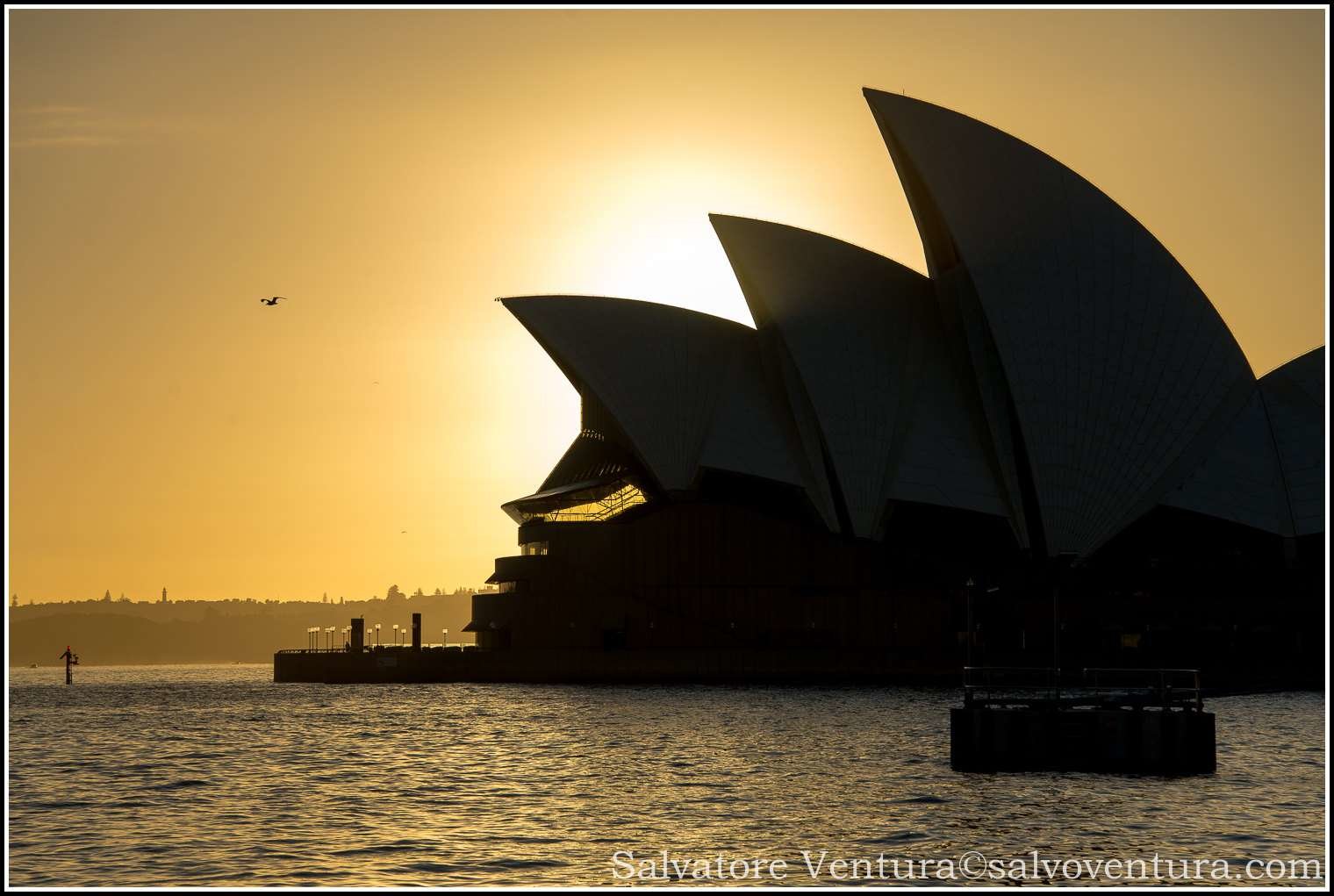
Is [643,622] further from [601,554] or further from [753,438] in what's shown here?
[753,438]

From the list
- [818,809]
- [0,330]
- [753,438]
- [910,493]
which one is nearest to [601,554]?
[753,438]

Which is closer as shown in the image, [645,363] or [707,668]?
[645,363]

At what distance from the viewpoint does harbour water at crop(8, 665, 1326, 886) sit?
2564 cm

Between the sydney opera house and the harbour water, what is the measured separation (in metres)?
21.1

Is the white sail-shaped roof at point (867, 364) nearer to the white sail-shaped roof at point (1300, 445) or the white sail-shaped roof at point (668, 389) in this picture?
the white sail-shaped roof at point (668, 389)

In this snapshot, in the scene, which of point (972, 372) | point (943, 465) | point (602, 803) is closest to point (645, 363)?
point (943, 465)

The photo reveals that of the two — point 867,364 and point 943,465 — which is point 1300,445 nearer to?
point 943,465

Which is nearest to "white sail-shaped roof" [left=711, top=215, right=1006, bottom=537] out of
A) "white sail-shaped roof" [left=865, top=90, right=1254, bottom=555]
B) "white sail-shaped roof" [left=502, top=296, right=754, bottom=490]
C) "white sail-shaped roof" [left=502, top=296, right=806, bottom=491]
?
"white sail-shaped roof" [left=865, top=90, right=1254, bottom=555]

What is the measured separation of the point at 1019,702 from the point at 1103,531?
131 ft

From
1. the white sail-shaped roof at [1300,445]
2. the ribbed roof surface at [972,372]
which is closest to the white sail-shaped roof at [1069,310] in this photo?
the ribbed roof surface at [972,372]

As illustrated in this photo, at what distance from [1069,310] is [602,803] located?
45338 millimetres

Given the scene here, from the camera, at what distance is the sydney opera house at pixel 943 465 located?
71438 millimetres

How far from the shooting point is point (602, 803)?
32.2m

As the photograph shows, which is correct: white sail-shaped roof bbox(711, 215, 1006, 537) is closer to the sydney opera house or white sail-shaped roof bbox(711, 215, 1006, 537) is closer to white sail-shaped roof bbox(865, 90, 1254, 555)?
the sydney opera house
